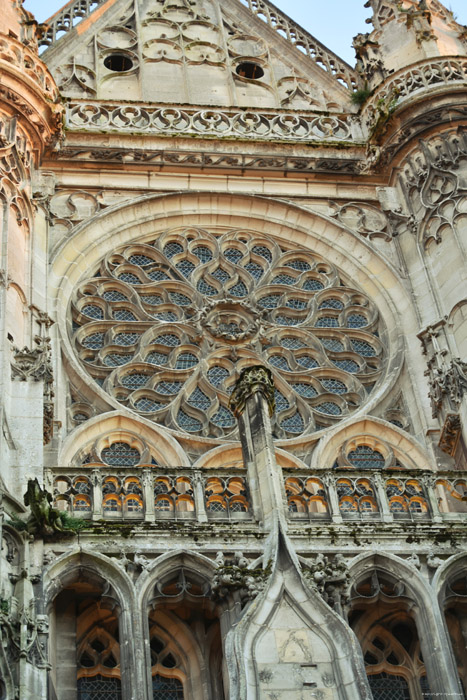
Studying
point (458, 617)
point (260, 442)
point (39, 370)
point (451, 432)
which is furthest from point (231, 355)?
point (458, 617)

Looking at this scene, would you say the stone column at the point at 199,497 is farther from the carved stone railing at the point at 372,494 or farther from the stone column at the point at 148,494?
the carved stone railing at the point at 372,494

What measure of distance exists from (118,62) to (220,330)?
735cm

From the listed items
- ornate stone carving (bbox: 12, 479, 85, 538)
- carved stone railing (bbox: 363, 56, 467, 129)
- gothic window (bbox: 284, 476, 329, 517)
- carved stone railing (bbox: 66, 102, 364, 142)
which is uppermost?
carved stone railing (bbox: 66, 102, 364, 142)

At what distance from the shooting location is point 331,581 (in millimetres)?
15031

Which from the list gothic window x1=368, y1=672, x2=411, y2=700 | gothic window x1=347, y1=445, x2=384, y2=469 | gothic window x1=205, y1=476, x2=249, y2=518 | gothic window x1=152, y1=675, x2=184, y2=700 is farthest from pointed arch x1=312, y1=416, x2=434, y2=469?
gothic window x1=152, y1=675, x2=184, y2=700

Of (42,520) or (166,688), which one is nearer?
(42,520)

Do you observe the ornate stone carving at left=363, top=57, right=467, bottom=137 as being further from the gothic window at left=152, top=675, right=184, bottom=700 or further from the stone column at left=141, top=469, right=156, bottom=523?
the gothic window at left=152, top=675, right=184, bottom=700

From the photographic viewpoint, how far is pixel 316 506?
17.7 metres

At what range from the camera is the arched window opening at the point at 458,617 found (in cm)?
1570

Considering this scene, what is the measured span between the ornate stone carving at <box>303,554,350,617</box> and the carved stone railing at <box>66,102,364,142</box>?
9902mm

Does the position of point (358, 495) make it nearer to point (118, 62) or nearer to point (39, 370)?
point (39, 370)

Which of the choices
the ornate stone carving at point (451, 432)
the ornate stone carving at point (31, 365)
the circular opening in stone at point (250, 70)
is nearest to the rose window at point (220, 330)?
the ornate stone carving at point (451, 432)

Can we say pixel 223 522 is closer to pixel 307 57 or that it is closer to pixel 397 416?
pixel 397 416

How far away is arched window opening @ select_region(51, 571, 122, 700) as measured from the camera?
15.1m
